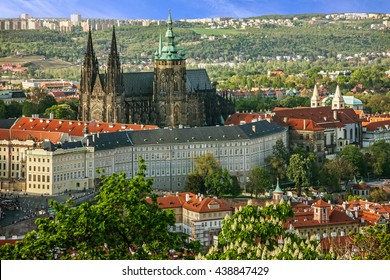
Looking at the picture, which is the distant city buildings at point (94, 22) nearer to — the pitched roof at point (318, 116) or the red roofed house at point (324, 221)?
the pitched roof at point (318, 116)

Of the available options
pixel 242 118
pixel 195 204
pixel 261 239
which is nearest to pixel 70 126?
pixel 242 118

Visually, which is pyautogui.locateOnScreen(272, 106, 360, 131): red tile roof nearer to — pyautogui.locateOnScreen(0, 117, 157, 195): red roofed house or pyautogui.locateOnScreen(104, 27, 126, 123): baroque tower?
pyautogui.locateOnScreen(104, 27, 126, 123): baroque tower

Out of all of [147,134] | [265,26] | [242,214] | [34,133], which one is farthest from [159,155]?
[265,26]

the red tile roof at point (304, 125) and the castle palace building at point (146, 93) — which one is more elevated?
the castle palace building at point (146, 93)

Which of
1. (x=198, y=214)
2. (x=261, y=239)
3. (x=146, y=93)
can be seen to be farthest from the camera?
(x=146, y=93)

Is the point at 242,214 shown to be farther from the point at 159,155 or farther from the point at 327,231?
the point at 159,155

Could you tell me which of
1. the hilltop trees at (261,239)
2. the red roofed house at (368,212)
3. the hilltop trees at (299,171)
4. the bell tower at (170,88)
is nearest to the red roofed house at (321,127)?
the bell tower at (170,88)

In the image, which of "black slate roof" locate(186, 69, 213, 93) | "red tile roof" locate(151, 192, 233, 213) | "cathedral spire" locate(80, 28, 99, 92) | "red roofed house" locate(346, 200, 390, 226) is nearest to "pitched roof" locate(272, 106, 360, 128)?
"black slate roof" locate(186, 69, 213, 93)

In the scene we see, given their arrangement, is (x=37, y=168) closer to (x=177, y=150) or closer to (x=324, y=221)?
(x=177, y=150)
